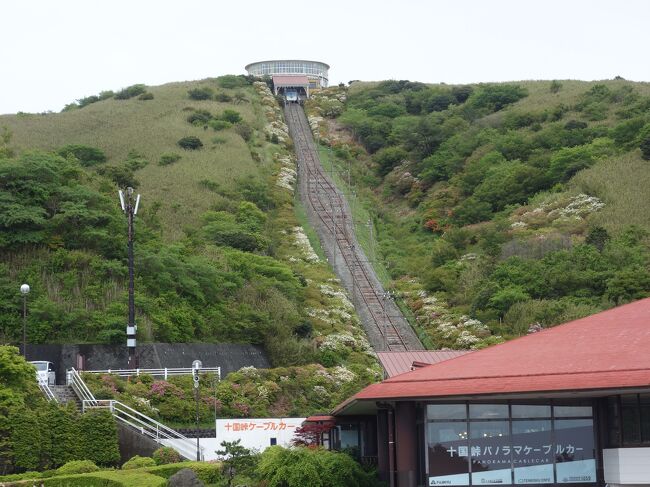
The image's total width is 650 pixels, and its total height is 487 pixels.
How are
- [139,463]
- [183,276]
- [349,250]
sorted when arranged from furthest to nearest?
[349,250] < [183,276] < [139,463]

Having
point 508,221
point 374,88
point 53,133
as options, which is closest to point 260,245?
point 508,221

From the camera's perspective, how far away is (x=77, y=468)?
104 feet

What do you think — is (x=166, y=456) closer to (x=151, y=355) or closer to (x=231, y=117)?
(x=151, y=355)

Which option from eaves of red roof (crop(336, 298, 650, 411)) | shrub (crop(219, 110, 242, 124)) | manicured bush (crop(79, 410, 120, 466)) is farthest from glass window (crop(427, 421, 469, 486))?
shrub (crop(219, 110, 242, 124))

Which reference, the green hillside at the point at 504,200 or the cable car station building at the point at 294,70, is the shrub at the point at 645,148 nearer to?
the green hillside at the point at 504,200

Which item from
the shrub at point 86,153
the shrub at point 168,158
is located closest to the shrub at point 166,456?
the shrub at point 86,153

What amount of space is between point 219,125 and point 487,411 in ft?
268

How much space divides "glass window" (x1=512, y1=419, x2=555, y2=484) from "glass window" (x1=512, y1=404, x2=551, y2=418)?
112 millimetres

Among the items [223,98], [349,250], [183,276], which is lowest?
[183,276]

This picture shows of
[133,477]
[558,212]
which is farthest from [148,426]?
[558,212]

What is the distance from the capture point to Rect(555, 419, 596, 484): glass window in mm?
22328

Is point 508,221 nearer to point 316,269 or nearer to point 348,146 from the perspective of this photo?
point 316,269

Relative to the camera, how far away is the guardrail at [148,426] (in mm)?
34875

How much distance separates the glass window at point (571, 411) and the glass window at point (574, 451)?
110 millimetres
